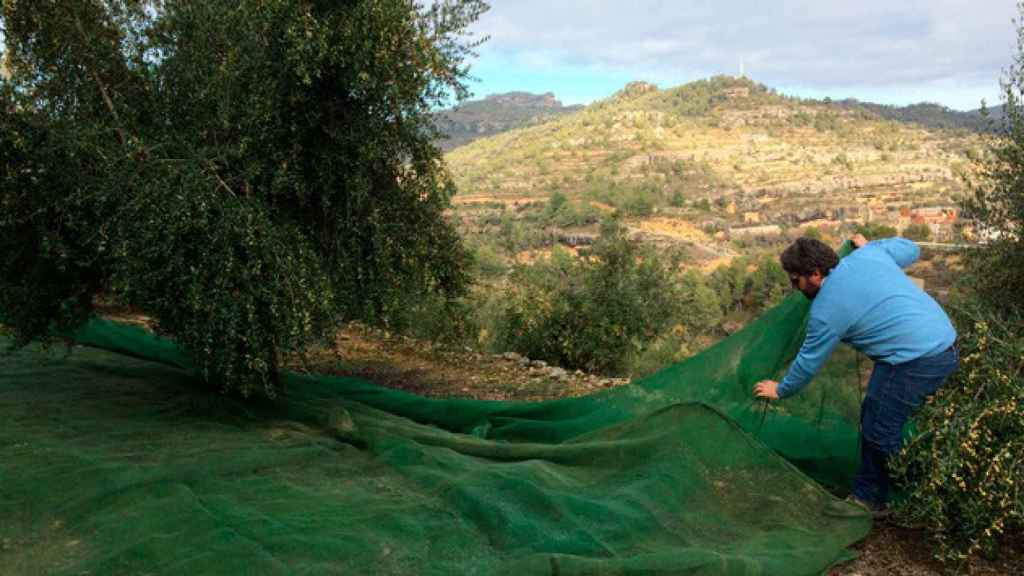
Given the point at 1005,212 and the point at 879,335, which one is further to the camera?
the point at 1005,212

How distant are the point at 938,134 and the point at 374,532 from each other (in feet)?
510

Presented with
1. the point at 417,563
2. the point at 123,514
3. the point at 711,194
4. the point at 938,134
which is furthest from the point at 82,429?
the point at 938,134

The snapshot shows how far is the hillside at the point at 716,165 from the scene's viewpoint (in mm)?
90938

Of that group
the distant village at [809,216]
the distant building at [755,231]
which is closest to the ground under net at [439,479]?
the distant village at [809,216]

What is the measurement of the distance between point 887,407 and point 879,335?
495 millimetres

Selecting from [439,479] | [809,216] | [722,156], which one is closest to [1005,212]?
[439,479]

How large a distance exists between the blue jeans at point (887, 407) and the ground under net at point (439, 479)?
1.38 feet

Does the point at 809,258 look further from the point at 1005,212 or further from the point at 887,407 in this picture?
the point at 1005,212

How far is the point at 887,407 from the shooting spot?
200 inches

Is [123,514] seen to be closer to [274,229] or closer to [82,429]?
[82,429]

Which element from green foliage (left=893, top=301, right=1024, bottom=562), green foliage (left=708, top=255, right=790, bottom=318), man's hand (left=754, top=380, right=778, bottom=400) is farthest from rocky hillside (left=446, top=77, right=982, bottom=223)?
man's hand (left=754, top=380, right=778, bottom=400)

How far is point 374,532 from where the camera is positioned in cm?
426

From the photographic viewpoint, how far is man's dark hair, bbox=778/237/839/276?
5223 mm

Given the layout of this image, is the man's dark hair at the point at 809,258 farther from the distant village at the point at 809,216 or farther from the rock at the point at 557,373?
the distant village at the point at 809,216
